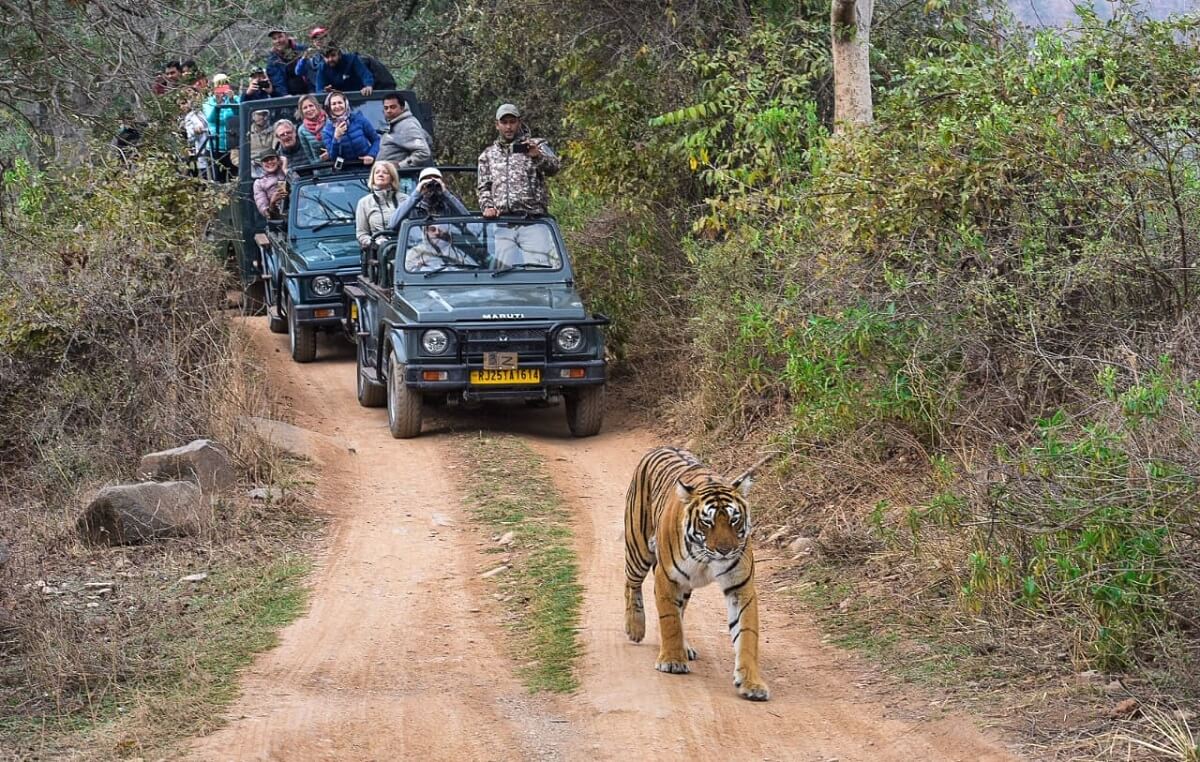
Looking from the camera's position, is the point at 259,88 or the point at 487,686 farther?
the point at 259,88

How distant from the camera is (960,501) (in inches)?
299

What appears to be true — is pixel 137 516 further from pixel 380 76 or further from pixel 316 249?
pixel 380 76

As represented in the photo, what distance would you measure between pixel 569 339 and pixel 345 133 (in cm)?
550

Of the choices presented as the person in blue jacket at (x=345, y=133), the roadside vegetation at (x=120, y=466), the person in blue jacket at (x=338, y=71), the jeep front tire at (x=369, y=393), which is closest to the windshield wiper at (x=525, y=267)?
the jeep front tire at (x=369, y=393)

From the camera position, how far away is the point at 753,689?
21.2 feet

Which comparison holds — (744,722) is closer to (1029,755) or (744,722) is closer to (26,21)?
(1029,755)

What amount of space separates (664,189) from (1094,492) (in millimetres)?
8833

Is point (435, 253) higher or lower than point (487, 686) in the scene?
higher

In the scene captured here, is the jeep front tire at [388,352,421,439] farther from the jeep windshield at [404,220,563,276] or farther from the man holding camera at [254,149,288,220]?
the man holding camera at [254,149,288,220]

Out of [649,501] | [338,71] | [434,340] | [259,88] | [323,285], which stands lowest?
[649,501]

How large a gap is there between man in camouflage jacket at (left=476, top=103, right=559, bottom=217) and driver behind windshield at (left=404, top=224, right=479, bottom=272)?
50cm

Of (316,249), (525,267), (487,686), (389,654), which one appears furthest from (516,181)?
(487,686)

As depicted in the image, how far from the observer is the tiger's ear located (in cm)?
650

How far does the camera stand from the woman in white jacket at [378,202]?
14773 mm
